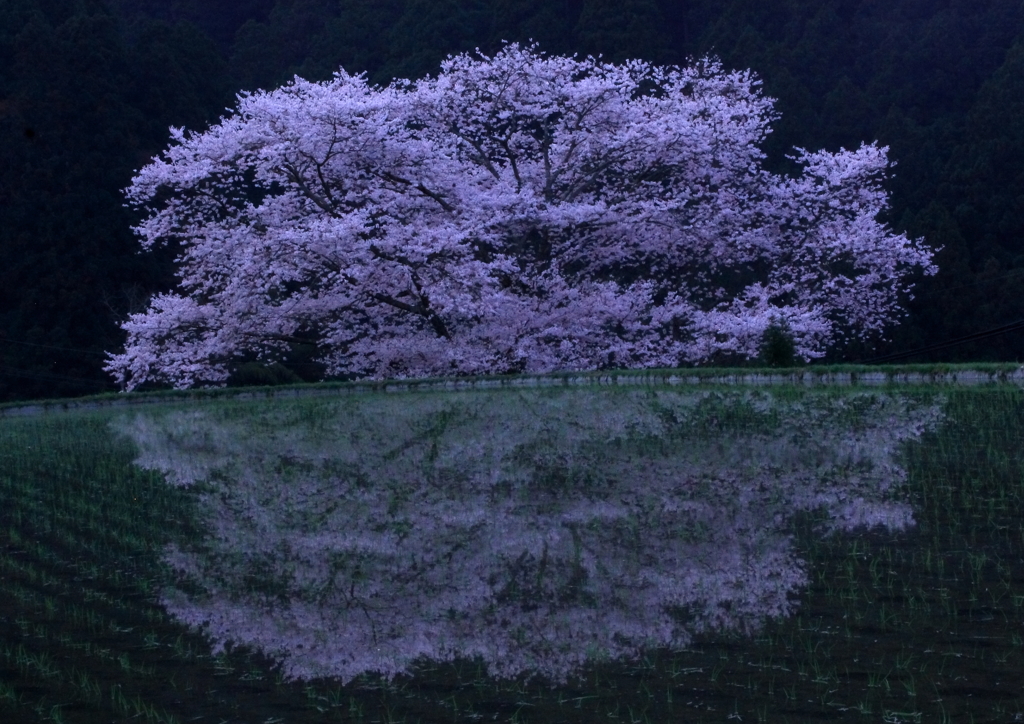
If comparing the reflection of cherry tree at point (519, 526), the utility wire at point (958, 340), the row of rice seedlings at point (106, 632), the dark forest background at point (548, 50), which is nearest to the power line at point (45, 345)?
the dark forest background at point (548, 50)

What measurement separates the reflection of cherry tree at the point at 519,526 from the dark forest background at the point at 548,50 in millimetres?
21650

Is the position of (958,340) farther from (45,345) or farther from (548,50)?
(45,345)

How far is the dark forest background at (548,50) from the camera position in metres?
34.0

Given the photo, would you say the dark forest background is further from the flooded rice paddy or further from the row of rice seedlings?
the row of rice seedlings

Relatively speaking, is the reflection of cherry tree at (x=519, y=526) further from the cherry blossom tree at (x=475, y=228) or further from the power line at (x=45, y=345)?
the power line at (x=45, y=345)

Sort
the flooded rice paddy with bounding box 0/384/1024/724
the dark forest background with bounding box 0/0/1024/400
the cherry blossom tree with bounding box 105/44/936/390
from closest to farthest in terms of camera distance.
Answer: the flooded rice paddy with bounding box 0/384/1024/724 < the cherry blossom tree with bounding box 105/44/936/390 < the dark forest background with bounding box 0/0/1024/400

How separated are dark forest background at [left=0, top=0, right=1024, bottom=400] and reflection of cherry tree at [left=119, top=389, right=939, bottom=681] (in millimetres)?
21650

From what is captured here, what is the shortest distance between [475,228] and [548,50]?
25.3 metres

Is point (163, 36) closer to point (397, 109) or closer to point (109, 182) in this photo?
point (109, 182)

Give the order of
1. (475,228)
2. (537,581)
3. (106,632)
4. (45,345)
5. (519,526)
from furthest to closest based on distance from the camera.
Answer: (45,345) < (475,228) < (519,526) < (537,581) < (106,632)

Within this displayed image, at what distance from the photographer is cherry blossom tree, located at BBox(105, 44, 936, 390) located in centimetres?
2136

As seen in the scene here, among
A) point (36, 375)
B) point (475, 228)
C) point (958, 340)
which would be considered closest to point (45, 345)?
point (36, 375)

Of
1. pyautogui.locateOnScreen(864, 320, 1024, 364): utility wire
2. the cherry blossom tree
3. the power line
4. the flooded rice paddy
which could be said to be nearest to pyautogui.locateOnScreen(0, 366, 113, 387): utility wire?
the power line

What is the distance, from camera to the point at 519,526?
708cm
